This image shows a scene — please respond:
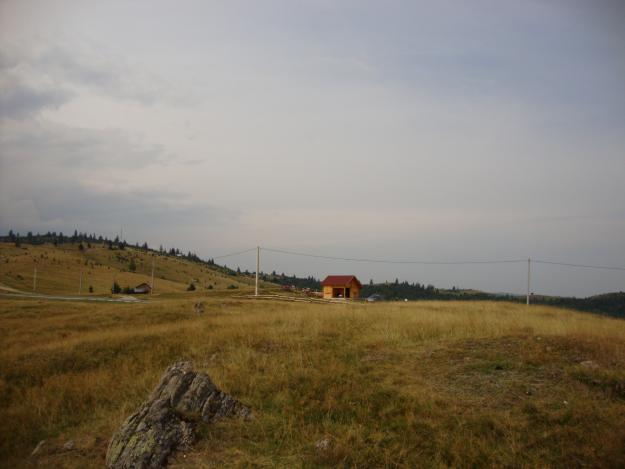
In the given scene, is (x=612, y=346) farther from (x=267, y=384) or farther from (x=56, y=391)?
(x=56, y=391)

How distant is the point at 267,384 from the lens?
31.5 feet

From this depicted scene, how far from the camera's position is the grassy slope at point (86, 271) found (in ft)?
255

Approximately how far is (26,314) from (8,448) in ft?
72.1

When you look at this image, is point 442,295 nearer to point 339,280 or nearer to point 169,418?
point 339,280

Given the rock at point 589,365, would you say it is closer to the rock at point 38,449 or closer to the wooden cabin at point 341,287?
the rock at point 38,449

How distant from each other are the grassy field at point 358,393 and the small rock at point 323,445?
0.10m

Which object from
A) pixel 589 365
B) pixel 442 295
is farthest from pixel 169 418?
pixel 442 295

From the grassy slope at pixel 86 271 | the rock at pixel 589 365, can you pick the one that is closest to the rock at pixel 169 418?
the rock at pixel 589 365

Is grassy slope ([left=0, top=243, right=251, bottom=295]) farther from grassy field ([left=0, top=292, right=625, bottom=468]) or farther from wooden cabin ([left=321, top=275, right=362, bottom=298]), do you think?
grassy field ([left=0, top=292, right=625, bottom=468])

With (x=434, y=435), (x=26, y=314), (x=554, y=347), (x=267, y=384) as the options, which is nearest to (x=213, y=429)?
(x=267, y=384)

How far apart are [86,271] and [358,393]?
340ft

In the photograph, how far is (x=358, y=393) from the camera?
8703 mm

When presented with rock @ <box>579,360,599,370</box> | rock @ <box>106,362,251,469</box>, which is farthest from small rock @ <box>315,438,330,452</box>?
rock @ <box>579,360,599,370</box>

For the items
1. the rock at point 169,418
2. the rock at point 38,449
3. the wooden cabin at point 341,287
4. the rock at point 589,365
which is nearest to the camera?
the rock at point 169,418
